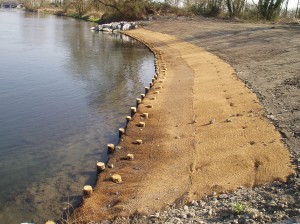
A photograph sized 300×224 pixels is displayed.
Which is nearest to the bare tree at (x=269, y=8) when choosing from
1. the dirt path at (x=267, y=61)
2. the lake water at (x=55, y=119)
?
the dirt path at (x=267, y=61)

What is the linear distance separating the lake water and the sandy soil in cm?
89

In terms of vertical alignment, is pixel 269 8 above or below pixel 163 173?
above

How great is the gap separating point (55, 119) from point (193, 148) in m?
5.86

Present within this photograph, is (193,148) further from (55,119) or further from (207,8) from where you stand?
(207,8)

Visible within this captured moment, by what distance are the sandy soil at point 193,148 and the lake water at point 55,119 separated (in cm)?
89

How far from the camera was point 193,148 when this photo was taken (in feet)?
34.5

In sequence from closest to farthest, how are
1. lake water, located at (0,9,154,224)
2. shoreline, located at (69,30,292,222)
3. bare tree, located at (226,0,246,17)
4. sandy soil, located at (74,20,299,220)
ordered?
shoreline, located at (69,30,292,222), sandy soil, located at (74,20,299,220), lake water, located at (0,9,154,224), bare tree, located at (226,0,246,17)

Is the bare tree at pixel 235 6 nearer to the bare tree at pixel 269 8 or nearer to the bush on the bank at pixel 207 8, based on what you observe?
the bush on the bank at pixel 207 8

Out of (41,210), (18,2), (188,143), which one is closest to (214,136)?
(188,143)

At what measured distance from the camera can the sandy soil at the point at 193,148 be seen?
8227 millimetres

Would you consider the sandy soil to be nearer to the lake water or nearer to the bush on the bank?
the lake water

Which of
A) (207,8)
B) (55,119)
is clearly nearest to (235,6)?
(207,8)

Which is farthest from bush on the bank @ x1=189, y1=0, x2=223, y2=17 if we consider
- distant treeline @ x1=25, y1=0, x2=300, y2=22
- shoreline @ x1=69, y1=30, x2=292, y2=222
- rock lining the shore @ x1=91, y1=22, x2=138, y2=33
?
shoreline @ x1=69, y1=30, x2=292, y2=222

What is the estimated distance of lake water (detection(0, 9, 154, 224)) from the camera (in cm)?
890
